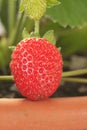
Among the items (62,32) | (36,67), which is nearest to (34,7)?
(36,67)

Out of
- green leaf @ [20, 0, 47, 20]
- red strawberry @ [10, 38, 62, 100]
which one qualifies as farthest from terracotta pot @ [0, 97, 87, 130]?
green leaf @ [20, 0, 47, 20]

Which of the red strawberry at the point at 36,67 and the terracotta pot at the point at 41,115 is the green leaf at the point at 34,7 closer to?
the red strawberry at the point at 36,67

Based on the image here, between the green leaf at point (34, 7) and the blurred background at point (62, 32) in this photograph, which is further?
the blurred background at point (62, 32)

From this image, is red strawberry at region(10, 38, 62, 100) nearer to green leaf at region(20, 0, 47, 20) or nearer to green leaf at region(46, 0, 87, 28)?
green leaf at region(20, 0, 47, 20)

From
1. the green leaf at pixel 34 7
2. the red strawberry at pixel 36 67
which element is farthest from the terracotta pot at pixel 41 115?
the green leaf at pixel 34 7

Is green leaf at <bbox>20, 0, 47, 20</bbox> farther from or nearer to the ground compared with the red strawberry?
farther from the ground
